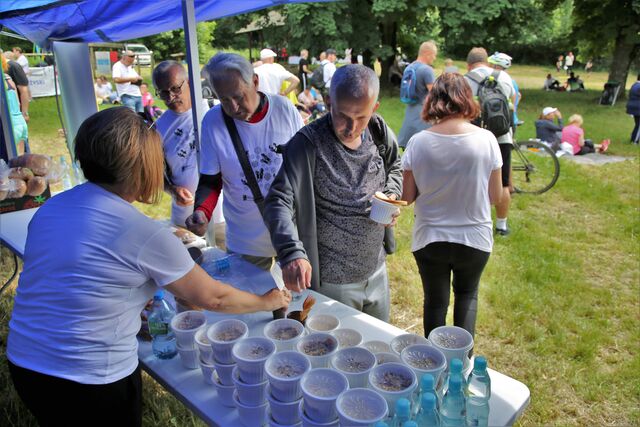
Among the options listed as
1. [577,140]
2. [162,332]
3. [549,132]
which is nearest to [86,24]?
[162,332]

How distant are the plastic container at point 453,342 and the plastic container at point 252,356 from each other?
1.64 ft

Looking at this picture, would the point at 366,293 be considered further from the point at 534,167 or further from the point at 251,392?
the point at 534,167

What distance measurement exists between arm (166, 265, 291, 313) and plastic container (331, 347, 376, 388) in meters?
0.34

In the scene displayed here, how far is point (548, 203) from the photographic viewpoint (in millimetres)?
5977

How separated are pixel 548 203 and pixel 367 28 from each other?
12.4 metres

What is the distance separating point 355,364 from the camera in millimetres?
1405

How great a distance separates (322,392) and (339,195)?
3.00 feet

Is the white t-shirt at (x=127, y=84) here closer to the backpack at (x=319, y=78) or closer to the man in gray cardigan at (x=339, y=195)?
the backpack at (x=319, y=78)

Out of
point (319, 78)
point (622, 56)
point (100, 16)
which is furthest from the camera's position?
point (622, 56)

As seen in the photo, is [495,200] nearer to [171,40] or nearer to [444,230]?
[444,230]

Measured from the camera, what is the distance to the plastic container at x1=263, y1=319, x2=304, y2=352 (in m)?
1.52

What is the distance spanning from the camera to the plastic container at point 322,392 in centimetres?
120

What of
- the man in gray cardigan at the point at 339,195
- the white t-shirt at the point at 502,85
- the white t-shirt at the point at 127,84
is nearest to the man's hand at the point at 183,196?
the man in gray cardigan at the point at 339,195

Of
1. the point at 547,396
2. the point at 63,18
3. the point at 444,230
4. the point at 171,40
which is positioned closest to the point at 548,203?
the point at 547,396
